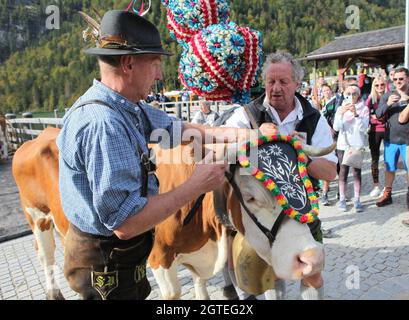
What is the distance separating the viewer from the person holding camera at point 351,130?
18.9ft

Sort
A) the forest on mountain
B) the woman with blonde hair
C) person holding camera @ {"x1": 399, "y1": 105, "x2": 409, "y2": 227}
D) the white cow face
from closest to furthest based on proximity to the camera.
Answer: the white cow face
person holding camera @ {"x1": 399, "y1": 105, "x2": 409, "y2": 227}
the woman with blonde hair
the forest on mountain

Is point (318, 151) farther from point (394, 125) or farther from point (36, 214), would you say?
point (394, 125)

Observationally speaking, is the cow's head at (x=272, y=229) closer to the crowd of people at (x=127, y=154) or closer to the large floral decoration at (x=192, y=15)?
the crowd of people at (x=127, y=154)

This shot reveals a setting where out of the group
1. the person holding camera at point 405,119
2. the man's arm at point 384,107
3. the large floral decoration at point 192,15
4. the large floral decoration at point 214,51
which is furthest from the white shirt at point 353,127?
the large floral decoration at point 192,15

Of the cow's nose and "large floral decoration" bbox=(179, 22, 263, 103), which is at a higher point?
"large floral decoration" bbox=(179, 22, 263, 103)

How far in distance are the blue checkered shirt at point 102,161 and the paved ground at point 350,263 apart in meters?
2.32

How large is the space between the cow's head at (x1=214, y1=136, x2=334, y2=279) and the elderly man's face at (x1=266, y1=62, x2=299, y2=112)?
534 mm

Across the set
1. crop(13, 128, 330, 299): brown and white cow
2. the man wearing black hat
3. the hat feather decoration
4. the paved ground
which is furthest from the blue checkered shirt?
the paved ground

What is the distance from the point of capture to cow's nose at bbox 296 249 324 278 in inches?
62.0

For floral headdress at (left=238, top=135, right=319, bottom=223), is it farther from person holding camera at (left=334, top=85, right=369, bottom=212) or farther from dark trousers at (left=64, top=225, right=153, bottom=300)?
person holding camera at (left=334, top=85, right=369, bottom=212)

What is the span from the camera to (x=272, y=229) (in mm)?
1715

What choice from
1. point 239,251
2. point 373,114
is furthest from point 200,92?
point 373,114

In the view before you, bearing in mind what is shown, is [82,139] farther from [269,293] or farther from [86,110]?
[269,293]

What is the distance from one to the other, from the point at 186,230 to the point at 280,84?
3.94 ft
